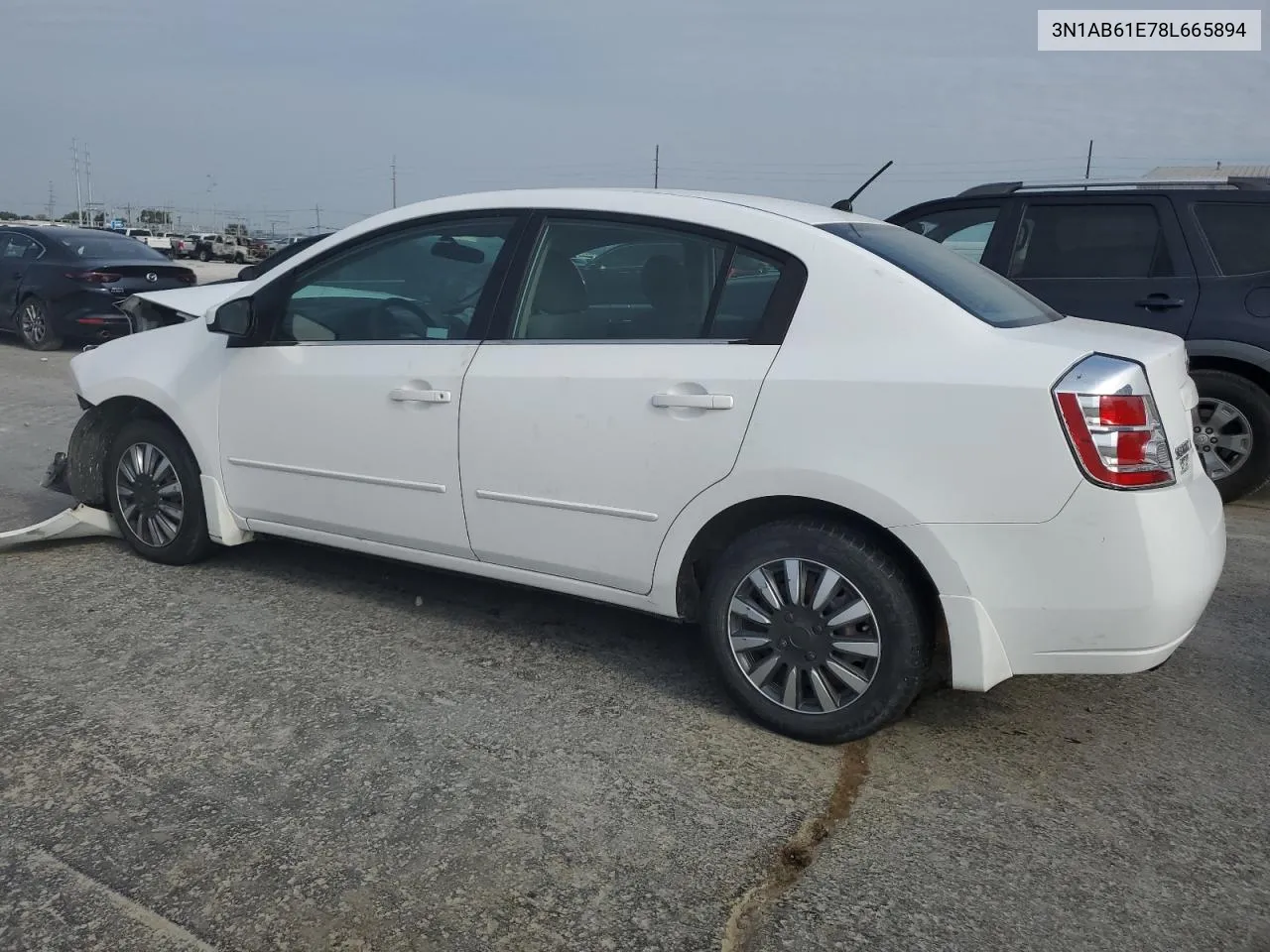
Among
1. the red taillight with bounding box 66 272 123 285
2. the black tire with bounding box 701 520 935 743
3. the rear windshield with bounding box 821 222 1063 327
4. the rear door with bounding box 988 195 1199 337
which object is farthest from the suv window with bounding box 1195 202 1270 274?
the red taillight with bounding box 66 272 123 285

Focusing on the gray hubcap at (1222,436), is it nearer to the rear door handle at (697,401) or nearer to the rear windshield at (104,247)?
the rear door handle at (697,401)

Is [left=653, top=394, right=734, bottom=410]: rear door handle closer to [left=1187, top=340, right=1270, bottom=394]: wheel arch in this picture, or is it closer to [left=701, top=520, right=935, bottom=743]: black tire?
[left=701, top=520, right=935, bottom=743]: black tire

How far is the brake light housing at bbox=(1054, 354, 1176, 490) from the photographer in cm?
295

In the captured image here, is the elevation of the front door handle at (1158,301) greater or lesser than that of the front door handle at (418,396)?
greater

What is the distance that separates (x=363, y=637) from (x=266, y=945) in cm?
187

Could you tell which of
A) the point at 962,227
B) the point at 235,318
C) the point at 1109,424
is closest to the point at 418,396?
the point at 235,318

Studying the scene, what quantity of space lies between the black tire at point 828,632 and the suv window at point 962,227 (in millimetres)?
4238

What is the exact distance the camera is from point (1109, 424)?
2969 millimetres

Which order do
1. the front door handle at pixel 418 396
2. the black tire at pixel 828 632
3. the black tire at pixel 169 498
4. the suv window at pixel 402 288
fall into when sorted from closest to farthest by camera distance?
the black tire at pixel 828 632 < the front door handle at pixel 418 396 < the suv window at pixel 402 288 < the black tire at pixel 169 498

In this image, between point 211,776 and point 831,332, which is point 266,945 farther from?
point 831,332

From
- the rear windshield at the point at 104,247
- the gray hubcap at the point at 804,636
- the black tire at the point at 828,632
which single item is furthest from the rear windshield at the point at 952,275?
the rear windshield at the point at 104,247

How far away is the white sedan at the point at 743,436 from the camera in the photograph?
3037mm

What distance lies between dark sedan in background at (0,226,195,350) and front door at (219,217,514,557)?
31.2 ft

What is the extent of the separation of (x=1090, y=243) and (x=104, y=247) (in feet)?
38.2
